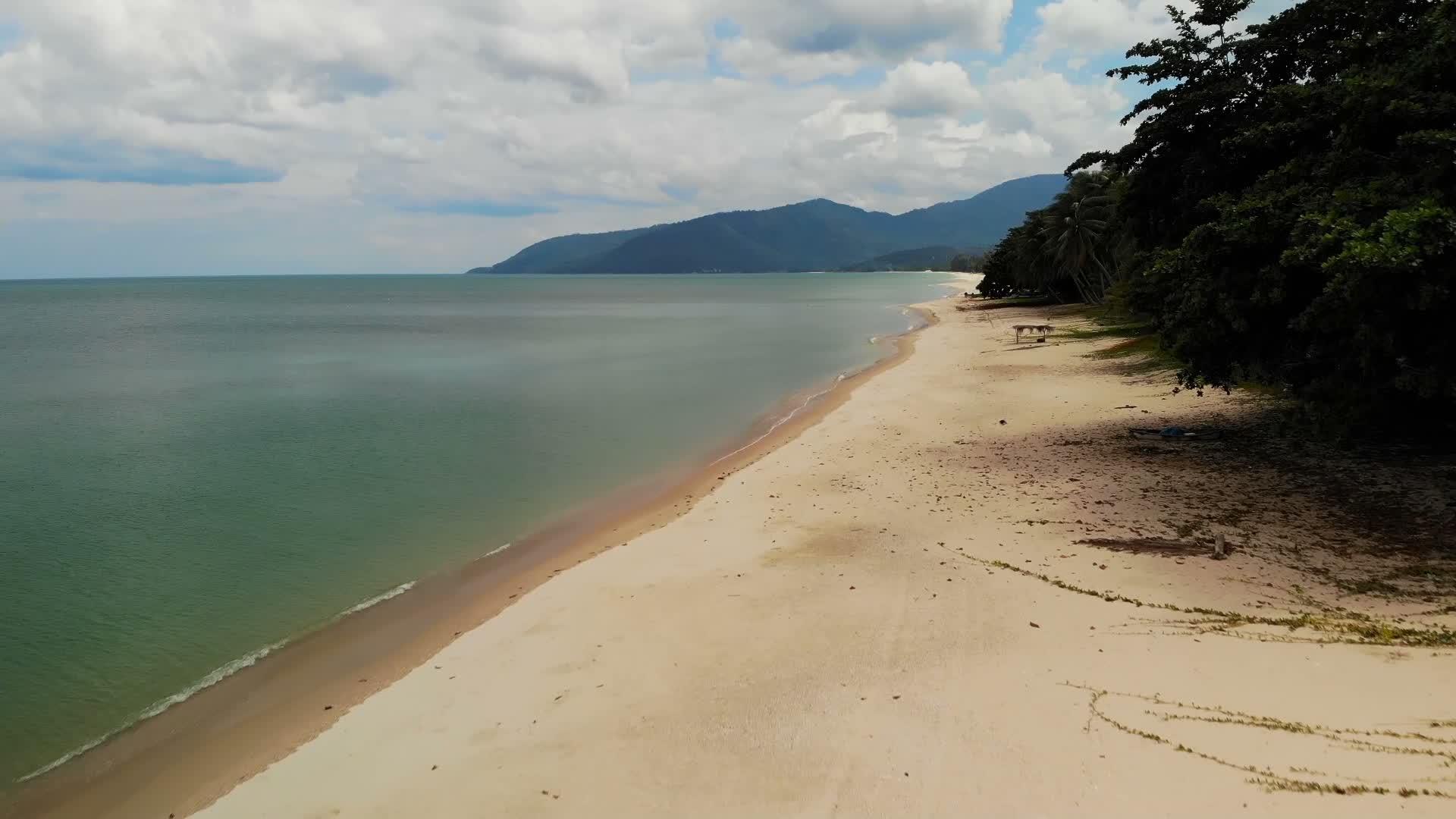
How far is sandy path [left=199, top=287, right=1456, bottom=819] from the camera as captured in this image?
243 inches

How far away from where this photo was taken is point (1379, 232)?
10492 millimetres

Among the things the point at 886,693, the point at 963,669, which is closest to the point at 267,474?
the point at 886,693

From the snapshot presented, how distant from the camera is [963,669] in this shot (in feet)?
26.9

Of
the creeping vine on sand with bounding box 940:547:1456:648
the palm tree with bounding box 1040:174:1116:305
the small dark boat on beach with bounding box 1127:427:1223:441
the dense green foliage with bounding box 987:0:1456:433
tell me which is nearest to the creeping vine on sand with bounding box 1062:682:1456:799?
the creeping vine on sand with bounding box 940:547:1456:648

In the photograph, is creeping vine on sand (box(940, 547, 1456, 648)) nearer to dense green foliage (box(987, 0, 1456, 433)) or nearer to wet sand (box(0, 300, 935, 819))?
dense green foliage (box(987, 0, 1456, 433))

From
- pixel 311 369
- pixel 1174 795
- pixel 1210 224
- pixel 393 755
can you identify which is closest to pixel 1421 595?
pixel 1174 795

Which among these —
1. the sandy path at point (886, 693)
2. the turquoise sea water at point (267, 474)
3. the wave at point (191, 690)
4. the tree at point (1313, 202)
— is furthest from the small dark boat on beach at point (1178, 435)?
the wave at point (191, 690)

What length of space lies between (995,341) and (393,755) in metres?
43.0

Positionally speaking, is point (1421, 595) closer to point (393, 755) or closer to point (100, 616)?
point (393, 755)

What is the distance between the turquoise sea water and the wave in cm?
8

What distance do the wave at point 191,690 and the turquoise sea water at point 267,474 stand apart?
0.25ft

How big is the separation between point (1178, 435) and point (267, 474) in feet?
72.2

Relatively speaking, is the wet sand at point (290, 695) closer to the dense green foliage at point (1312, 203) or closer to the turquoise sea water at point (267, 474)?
the turquoise sea water at point (267, 474)

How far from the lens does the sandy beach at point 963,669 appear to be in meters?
6.22
